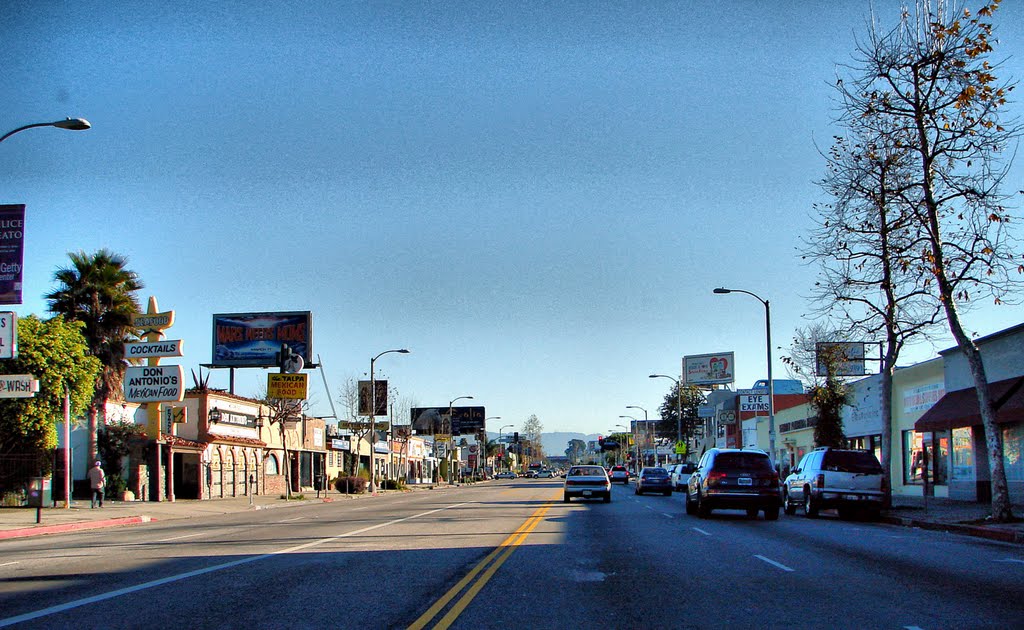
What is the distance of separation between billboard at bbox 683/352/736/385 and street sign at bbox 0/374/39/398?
86592 mm

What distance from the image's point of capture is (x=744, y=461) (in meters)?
26.1

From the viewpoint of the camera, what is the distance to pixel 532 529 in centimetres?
2241

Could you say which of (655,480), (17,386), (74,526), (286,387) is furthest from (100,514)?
(655,480)

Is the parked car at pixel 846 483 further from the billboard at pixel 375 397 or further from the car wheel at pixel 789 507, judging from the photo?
the billboard at pixel 375 397

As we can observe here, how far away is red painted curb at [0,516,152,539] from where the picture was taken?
2458cm

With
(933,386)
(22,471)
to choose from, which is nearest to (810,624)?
(933,386)

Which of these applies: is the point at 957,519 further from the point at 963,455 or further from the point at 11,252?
the point at 11,252

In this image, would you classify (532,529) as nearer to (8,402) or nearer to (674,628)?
(674,628)

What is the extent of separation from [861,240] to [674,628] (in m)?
22.3

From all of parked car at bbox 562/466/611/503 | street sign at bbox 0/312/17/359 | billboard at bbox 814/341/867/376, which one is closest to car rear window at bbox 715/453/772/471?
billboard at bbox 814/341/867/376

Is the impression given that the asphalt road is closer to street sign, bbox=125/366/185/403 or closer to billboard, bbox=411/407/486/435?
street sign, bbox=125/366/185/403

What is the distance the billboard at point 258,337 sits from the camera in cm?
6366

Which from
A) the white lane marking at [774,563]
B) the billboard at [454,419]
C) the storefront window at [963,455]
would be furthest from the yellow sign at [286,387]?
the billboard at [454,419]

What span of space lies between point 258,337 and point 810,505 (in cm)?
4476
